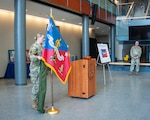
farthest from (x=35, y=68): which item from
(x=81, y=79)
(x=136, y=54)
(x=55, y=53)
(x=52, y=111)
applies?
(x=136, y=54)

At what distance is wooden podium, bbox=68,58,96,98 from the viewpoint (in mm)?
5316

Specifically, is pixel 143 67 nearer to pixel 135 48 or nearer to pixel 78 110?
pixel 135 48

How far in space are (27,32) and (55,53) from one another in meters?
7.37

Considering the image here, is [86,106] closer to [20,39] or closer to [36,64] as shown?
[36,64]

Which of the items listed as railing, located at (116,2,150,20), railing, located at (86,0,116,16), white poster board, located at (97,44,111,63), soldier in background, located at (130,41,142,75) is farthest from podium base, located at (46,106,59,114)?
railing, located at (116,2,150,20)

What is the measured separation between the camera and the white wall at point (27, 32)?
32.0 feet

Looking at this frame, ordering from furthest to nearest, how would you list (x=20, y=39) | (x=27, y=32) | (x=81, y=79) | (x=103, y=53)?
(x=27, y=32), (x=103, y=53), (x=20, y=39), (x=81, y=79)

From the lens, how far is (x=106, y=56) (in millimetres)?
7930

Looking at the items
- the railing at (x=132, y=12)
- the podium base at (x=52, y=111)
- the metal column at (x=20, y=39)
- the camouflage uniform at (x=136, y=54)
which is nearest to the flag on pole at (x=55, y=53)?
the podium base at (x=52, y=111)

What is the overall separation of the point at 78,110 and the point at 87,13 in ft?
26.3

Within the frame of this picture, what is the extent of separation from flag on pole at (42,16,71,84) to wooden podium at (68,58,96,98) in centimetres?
74

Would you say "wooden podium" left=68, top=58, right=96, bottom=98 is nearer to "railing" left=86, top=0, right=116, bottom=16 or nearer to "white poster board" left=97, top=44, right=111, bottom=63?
"white poster board" left=97, top=44, right=111, bottom=63

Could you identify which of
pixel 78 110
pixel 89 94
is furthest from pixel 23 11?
pixel 78 110

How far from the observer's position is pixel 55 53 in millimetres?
4312
